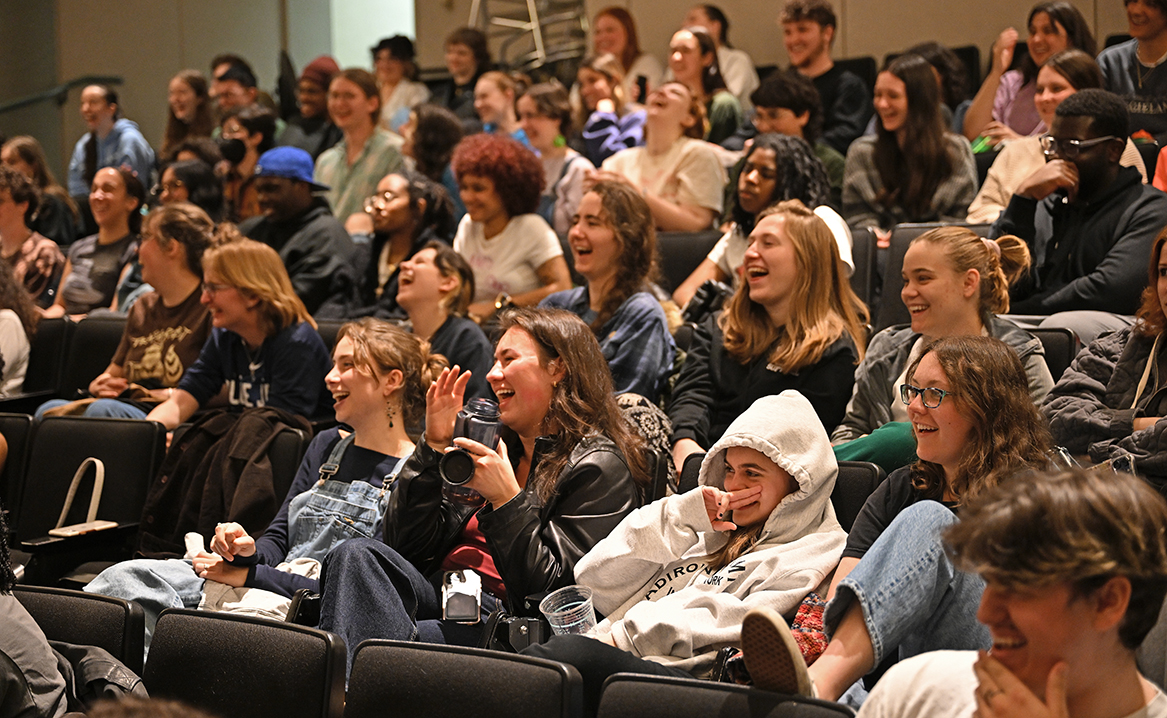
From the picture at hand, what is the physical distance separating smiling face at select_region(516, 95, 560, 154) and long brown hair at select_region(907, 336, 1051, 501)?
11.1ft

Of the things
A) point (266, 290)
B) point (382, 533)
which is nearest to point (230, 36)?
point (266, 290)

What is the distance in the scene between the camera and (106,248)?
5.02 m

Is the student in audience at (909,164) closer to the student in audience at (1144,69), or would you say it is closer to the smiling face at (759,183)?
the smiling face at (759,183)

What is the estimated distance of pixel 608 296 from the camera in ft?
11.3

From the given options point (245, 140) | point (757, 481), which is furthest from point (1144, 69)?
point (245, 140)

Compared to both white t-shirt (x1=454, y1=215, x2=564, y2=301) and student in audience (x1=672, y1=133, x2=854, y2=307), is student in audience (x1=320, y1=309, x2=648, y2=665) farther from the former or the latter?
white t-shirt (x1=454, y1=215, x2=564, y2=301)

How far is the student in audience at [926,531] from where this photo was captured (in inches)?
68.6

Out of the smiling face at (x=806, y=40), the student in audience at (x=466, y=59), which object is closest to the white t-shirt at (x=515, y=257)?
the smiling face at (x=806, y=40)

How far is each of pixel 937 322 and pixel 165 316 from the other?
8.73 ft

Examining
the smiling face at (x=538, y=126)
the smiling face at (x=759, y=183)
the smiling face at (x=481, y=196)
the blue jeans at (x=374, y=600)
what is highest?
the smiling face at (x=538, y=126)

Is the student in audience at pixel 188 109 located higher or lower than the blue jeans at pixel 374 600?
higher

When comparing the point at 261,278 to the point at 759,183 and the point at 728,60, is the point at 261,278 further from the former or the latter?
the point at 728,60

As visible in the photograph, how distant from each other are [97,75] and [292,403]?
6.33 metres

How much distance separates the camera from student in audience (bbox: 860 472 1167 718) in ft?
3.98
